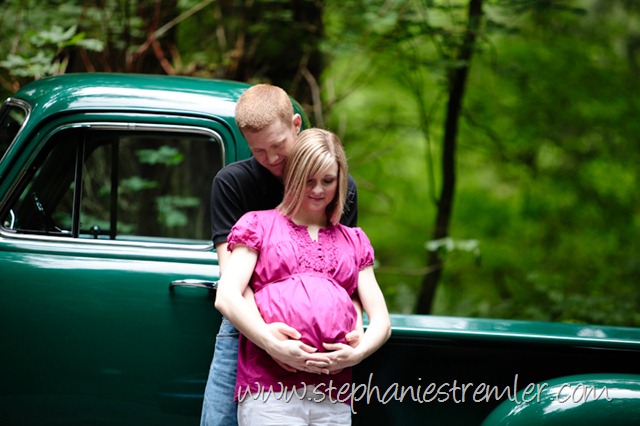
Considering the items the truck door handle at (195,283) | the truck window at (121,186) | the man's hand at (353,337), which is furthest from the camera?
the truck window at (121,186)

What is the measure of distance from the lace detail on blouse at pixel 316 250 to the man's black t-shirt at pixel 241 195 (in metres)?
0.27

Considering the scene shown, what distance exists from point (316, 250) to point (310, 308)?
23 cm

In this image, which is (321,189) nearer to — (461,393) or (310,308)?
(310,308)

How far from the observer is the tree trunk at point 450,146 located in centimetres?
513

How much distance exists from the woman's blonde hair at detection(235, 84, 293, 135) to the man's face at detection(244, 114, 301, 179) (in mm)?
18

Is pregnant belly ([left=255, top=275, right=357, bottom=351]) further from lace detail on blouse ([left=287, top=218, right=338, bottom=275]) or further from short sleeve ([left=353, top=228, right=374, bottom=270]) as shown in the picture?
short sleeve ([left=353, top=228, right=374, bottom=270])

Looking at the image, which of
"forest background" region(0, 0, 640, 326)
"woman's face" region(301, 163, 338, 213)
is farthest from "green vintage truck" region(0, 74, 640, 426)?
"forest background" region(0, 0, 640, 326)

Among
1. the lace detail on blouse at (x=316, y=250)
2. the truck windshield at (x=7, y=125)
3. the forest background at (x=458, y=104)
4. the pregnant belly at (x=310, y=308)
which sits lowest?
the pregnant belly at (x=310, y=308)

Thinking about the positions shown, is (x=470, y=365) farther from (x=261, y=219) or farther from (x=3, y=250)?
(x=3, y=250)

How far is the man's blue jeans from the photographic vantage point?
233 centimetres

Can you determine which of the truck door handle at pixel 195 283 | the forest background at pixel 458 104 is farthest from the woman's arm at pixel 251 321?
the forest background at pixel 458 104

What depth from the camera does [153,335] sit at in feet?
8.63

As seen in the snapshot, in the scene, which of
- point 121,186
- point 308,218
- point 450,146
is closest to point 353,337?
point 308,218

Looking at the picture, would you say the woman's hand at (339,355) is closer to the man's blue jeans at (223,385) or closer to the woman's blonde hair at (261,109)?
the man's blue jeans at (223,385)
